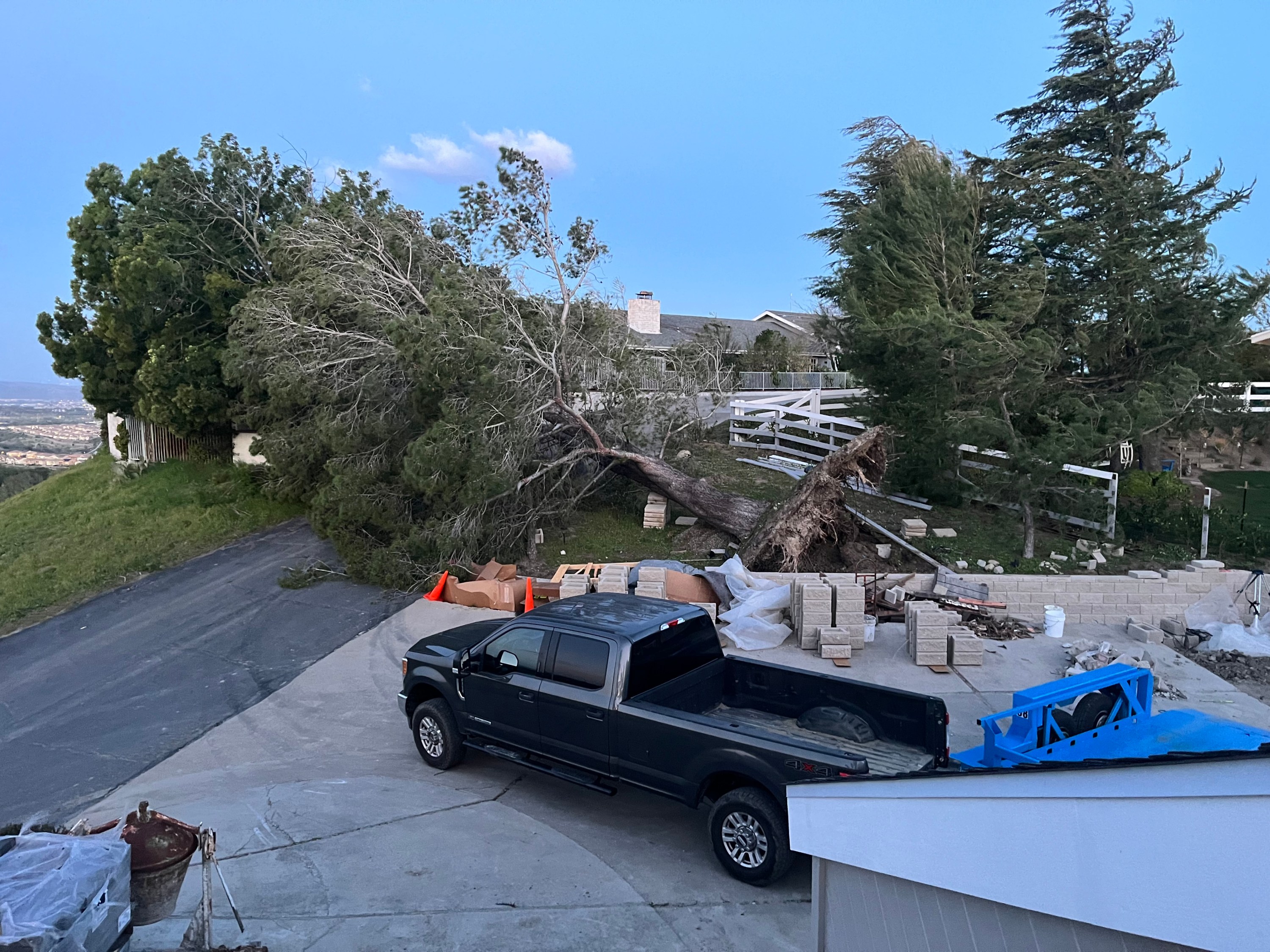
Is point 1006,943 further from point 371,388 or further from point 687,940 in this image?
point 371,388

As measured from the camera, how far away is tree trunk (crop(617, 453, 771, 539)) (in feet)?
49.9

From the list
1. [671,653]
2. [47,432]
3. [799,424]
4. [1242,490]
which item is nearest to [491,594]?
[671,653]

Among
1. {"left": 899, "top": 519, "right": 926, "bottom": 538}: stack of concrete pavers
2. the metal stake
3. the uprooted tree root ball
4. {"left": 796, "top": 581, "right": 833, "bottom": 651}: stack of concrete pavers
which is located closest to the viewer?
{"left": 796, "top": 581, "right": 833, "bottom": 651}: stack of concrete pavers

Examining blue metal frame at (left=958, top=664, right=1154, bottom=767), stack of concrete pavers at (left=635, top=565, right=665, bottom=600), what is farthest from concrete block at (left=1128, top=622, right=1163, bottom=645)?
stack of concrete pavers at (left=635, top=565, right=665, bottom=600)

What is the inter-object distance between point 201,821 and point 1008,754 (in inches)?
253

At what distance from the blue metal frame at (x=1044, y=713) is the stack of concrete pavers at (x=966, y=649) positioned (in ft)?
8.66

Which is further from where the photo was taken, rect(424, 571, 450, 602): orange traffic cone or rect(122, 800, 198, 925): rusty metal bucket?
rect(424, 571, 450, 602): orange traffic cone

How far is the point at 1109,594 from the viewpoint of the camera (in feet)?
39.2

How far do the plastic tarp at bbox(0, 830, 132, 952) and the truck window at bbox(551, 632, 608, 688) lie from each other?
3.37 metres

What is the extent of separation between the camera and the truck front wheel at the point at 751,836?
5555 mm

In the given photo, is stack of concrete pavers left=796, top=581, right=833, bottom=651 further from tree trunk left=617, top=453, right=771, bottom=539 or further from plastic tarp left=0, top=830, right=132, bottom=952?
plastic tarp left=0, top=830, right=132, bottom=952

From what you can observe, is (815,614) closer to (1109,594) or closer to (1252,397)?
(1109,594)

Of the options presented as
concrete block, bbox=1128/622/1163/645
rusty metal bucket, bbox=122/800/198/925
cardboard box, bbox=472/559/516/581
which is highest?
rusty metal bucket, bbox=122/800/198/925

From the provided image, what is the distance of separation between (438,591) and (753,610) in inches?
208
